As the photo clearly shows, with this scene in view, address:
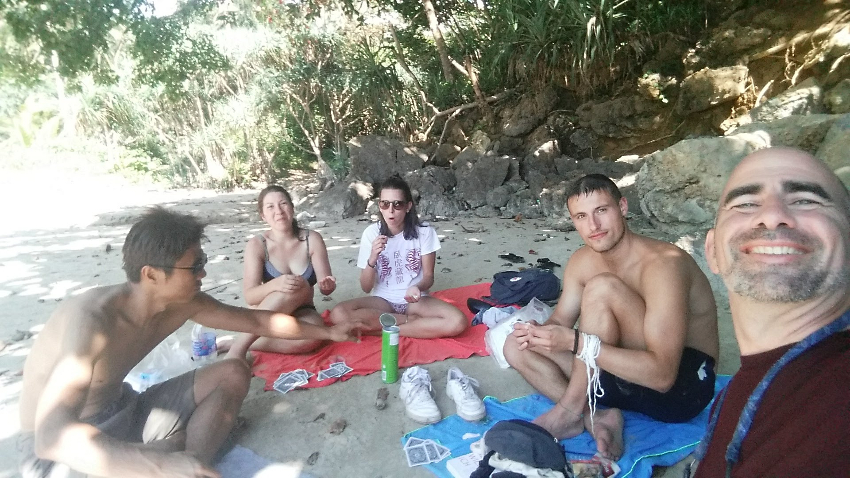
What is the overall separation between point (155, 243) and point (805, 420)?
202 centimetres

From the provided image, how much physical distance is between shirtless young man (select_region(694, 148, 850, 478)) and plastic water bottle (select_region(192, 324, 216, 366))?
9.46 ft

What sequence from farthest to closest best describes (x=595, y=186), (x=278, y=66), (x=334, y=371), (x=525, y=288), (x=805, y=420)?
(x=278, y=66)
(x=525, y=288)
(x=334, y=371)
(x=595, y=186)
(x=805, y=420)

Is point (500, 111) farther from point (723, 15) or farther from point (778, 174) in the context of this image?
point (778, 174)

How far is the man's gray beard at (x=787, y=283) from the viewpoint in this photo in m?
1.04

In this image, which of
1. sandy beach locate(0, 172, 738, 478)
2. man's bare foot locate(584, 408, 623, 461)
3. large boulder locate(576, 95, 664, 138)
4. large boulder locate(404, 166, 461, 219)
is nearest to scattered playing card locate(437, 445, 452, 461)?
sandy beach locate(0, 172, 738, 478)

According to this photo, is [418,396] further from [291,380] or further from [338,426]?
[291,380]

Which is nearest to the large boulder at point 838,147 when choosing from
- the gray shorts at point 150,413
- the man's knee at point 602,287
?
the man's knee at point 602,287

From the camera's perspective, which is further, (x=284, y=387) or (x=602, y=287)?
(x=284, y=387)

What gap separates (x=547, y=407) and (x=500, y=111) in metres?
9.42

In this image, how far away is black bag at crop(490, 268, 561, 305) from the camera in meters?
4.11

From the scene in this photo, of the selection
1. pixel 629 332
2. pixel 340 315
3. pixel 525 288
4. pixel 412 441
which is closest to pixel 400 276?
pixel 340 315

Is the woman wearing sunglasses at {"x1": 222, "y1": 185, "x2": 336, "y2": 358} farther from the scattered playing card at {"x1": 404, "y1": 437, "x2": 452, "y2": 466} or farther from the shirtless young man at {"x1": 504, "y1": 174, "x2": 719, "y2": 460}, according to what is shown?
the shirtless young man at {"x1": 504, "y1": 174, "x2": 719, "y2": 460}

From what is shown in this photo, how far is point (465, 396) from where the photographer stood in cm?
265

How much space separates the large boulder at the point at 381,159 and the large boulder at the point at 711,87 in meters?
5.12
